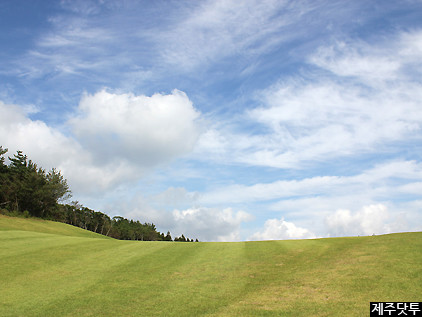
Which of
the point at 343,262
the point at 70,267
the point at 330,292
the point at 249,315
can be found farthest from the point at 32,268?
the point at 343,262

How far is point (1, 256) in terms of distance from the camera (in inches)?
814

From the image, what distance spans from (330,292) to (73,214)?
13926 cm

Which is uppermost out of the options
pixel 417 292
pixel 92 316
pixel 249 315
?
pixel 417 292

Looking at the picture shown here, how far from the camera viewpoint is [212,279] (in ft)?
51.5

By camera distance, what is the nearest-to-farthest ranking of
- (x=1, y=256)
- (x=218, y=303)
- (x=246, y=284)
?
(x=218, y=303) → (x=246, y=284) → (x=1, y=256)

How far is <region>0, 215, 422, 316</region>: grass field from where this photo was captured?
11703 millimetres

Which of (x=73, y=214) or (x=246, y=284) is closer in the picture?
(x=246, y=284)

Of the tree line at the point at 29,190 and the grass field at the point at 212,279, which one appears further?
the tree line at the point at 29,190

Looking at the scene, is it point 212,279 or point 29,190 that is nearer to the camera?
point 212,279

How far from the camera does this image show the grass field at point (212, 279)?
11703 millimetres

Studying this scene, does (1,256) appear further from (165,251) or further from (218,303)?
(218,303)

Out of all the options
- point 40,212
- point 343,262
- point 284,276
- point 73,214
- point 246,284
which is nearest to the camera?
point 246,284

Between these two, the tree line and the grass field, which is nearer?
the grass field

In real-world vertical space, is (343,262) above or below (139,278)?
above
